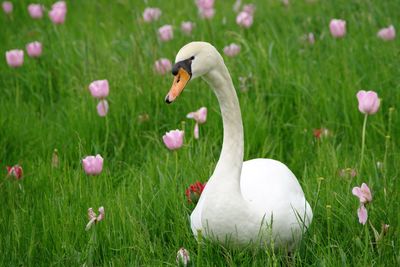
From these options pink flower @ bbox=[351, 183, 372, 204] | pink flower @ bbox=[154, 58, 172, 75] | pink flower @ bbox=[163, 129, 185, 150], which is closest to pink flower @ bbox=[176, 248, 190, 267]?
pink flower @ bbox=[351, 183, 372, 204]

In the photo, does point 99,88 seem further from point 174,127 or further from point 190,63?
point 190,63

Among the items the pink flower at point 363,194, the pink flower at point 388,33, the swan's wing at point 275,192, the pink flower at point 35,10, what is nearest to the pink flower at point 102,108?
the swan's wing at point 275,192

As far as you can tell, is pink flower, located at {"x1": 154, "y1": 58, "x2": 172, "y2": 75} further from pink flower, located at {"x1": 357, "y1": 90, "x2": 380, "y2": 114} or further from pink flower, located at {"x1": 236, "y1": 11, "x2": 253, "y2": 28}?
pink flower, located at {"x1": 357, "y1": 90, "x2": 380, "y2": 114}

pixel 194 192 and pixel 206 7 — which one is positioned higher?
pixel 206 7

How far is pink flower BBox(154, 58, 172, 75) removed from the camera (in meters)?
4.60

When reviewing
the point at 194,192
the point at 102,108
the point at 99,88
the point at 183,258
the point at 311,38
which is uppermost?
the point at 311,38

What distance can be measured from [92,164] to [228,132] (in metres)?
0.76

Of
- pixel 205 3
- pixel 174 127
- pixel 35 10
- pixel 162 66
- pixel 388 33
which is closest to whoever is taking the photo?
pixel 174 127

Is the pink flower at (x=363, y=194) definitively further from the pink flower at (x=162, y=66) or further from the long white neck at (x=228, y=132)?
the pink flower at (x=162, y=66)

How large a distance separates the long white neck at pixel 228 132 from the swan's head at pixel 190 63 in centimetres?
7

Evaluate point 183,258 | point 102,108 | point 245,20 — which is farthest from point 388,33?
point 183,258

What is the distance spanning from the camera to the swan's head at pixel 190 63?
2734 millimetres

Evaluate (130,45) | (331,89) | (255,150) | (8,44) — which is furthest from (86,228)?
(8,44)

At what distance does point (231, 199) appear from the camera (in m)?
2.84
